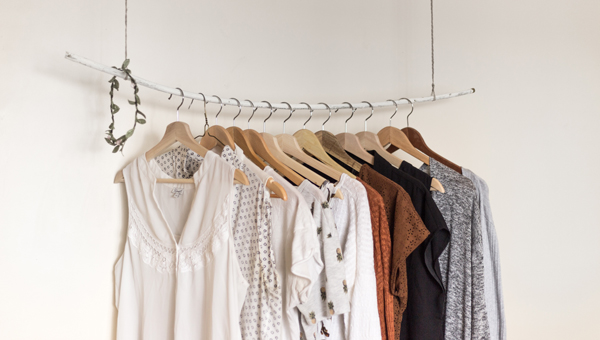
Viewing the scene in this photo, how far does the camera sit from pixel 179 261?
1.21 meters

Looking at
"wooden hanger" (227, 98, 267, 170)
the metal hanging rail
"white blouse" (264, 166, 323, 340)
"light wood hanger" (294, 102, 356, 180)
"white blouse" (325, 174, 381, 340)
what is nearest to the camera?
the metal hanging rail

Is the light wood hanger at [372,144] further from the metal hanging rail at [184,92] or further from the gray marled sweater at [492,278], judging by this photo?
the gray marled sweater at [492,278]

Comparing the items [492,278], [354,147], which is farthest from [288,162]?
[492,278]

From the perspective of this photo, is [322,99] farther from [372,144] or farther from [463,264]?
[463,264]

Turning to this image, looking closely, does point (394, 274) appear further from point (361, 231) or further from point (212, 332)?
point (212, 332)

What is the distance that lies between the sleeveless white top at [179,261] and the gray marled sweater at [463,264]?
629mm

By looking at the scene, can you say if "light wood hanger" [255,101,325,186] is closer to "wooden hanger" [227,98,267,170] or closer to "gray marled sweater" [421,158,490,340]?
"wooden hanger" [227,98,267,170]

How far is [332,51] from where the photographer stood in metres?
1.99

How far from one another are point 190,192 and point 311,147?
1.42 ft

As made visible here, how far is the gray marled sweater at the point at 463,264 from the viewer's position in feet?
4.30

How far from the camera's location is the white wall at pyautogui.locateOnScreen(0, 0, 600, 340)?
1.15 m

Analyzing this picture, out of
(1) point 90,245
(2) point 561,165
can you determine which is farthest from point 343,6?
(1) point 90,245

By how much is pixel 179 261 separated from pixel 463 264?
838 mm

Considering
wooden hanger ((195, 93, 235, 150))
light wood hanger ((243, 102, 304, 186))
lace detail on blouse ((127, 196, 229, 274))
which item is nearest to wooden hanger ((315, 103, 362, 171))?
light wood hanger ((243, 102, 304, 186))
